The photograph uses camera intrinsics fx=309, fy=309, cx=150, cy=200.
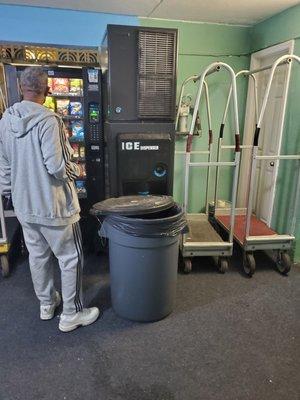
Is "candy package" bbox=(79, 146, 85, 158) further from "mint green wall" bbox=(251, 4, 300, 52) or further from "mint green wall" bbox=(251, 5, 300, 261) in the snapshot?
"mint green wall" bbox=(251, 4, 300, 52)

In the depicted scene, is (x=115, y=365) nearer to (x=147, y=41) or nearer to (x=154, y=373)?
(x=154, y=373)

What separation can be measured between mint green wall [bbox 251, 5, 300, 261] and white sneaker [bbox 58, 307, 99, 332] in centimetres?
209

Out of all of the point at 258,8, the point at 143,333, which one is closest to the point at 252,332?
the point at 143,333

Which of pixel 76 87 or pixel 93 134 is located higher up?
pixel 76 87

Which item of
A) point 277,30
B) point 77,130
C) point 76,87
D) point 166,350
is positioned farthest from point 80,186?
point 277,30

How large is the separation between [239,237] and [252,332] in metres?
1.10

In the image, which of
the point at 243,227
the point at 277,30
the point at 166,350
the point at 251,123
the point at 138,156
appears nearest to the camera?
the point at 166,350

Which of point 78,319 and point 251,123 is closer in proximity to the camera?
point 78,319

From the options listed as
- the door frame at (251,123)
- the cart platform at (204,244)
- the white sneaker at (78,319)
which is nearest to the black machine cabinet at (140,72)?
the cart platform at (204,244)

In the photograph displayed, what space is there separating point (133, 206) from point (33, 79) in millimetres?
981

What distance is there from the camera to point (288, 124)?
121 inches

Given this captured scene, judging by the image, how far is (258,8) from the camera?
301cm

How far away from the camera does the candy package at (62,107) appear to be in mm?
3147

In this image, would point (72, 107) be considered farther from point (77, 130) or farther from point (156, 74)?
point (156, 74)
